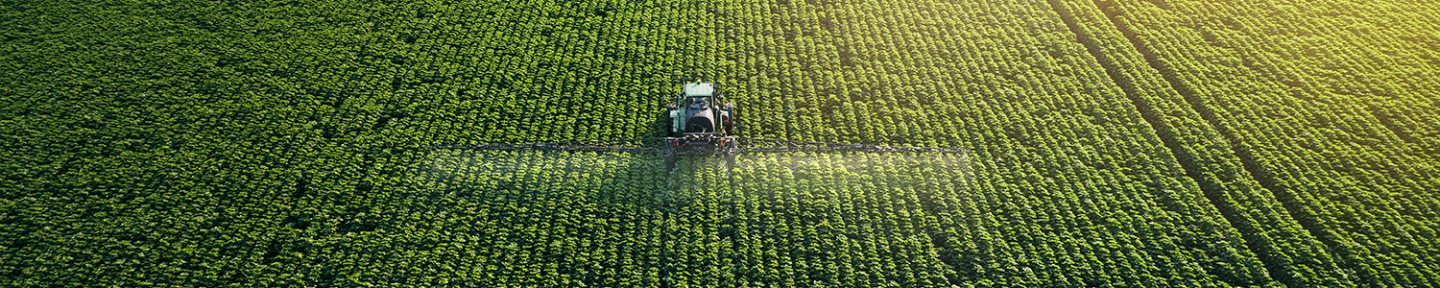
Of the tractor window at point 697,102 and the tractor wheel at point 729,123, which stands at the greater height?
the tractor window at point 697,102

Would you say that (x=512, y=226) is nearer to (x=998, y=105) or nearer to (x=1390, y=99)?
(x=998, y=105)

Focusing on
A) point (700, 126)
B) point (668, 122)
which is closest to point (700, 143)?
point (700, 126)

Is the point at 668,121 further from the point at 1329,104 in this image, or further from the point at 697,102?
the point at 1329,104

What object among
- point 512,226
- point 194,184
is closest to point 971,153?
point 512,226

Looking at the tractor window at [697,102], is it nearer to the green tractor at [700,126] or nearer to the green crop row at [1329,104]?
the green tractor at [700,126]

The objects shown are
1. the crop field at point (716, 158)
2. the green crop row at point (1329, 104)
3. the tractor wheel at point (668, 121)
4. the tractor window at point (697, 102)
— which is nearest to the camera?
the crop field at point (716, 158)

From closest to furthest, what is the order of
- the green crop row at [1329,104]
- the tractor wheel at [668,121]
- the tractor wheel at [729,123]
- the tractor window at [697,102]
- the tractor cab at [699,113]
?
the green crop row at [1329,104]
the tractor cab at [699,113]
the tractor window at [697,102]
the tractor wheel at [668,121]
the tractor wheel at [729,123]

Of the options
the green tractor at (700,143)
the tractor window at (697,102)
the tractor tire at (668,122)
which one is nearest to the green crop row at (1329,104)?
the green tractor at (700,143)

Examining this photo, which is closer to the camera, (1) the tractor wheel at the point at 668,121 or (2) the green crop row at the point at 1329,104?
(2) the green crop row at the point at 1329,104
